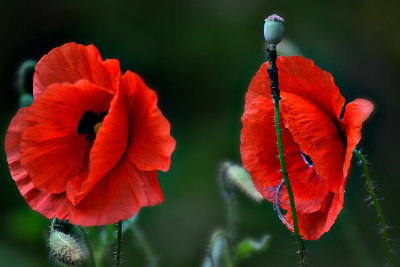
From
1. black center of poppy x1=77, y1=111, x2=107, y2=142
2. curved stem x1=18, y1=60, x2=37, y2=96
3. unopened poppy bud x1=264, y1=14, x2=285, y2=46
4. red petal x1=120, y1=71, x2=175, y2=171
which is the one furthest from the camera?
curved stem x1=18, y1=60, x2=37, y2=96

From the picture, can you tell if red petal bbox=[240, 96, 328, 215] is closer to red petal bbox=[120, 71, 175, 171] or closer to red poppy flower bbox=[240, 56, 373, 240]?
red poppy flower bbox=[240, 56, 373, 240]

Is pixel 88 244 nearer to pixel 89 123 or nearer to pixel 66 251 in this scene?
pixel 66 251

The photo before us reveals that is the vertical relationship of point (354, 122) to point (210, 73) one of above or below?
above

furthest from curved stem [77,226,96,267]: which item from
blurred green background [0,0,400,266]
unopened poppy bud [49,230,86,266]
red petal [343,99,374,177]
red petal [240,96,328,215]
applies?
blurred green background [0,0,400,266]

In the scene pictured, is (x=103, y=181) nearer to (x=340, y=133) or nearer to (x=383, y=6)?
(x=340, y=133)

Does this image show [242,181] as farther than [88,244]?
Yes

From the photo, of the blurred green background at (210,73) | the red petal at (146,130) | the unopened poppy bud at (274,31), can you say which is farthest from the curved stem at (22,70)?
the blurred green background at (210,73)

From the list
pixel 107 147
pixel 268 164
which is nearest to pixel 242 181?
pixel 268 164
